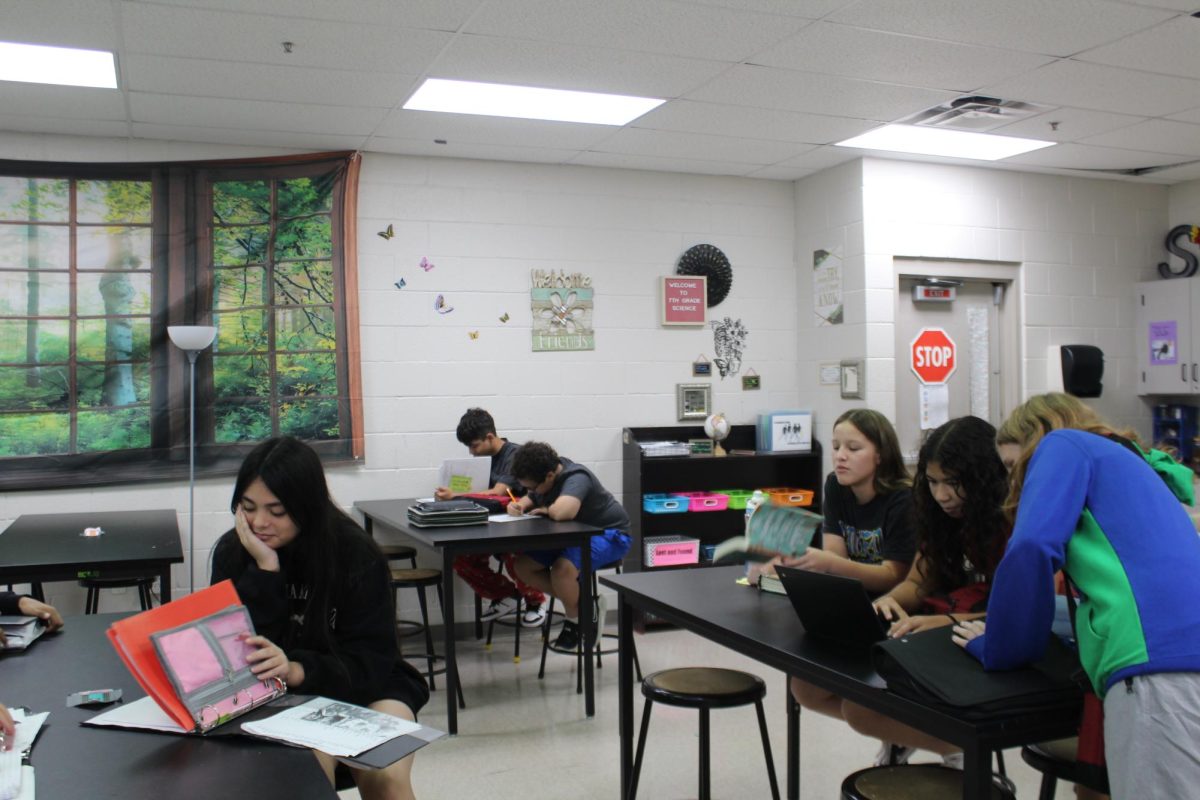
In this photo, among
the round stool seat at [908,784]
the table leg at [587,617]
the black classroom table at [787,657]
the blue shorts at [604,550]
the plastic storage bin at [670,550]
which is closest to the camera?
the black classroom table at [787,657]

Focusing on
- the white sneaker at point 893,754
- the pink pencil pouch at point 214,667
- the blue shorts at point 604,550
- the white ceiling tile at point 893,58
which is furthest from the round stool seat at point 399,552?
the pink pencil pouch at point 214,667

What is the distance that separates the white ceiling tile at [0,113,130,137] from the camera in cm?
471

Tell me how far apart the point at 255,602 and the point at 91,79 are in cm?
299

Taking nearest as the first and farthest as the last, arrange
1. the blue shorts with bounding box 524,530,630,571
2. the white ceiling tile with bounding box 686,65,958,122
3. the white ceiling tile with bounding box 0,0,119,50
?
the white ceiling tile with bounding box 0,0,119,50, the white ceiling tile with bounding box 686,65,958,122, the blue shorts with bounding box 524,530,630,571

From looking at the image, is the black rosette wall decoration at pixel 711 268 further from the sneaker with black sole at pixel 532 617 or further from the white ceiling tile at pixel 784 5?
the white ceiling tile at pixel 784 5

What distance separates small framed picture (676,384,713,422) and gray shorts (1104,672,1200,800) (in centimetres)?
438

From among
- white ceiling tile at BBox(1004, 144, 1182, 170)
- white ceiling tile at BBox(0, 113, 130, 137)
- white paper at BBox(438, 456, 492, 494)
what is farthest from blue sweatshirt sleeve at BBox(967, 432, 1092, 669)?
white ceiling tile at BBox(0, 113, 130, 137)

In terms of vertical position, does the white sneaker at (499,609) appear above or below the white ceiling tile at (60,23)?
below

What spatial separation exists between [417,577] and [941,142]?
11.5ft

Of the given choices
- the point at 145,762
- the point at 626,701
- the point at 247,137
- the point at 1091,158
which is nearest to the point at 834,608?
the point at 626,701

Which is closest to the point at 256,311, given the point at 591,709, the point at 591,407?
the point at 591,407

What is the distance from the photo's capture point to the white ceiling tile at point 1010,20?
11.6 feet

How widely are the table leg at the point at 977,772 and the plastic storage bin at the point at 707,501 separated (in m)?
4.13

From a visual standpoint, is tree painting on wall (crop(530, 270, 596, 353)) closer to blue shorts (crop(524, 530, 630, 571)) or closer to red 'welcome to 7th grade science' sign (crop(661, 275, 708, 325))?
red 'welcome to 7th grade science' sign (crop(661, 275, 708, 325))
